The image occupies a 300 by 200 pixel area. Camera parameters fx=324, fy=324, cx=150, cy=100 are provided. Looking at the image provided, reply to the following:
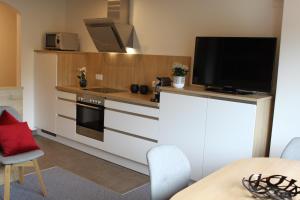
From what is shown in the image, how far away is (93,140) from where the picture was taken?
4.55m

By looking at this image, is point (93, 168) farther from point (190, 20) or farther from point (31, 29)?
point (31, 29)

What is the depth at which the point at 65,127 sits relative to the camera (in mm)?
5000

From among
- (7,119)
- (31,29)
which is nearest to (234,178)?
(7,119)

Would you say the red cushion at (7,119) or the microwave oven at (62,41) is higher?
the microwave oven at (62,41)

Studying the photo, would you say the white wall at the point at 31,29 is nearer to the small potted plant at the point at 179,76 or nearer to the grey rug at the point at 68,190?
the grey rug at the point at 68,190

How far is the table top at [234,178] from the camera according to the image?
5.53 ft

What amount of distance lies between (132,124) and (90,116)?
0.87m

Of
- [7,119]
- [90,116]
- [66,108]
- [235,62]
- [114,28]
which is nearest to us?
[7,119]

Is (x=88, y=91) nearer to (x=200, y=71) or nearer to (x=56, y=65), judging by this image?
(x=56, y=65)

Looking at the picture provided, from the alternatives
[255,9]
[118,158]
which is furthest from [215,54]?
[118,158]

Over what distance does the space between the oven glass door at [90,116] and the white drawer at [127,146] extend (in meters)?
0.19

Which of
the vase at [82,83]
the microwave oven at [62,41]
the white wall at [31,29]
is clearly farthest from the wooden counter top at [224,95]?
the white wall at [31,29]

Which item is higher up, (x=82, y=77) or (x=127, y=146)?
(x=82, y=77)

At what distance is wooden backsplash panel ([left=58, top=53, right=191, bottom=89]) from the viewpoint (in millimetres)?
4465
